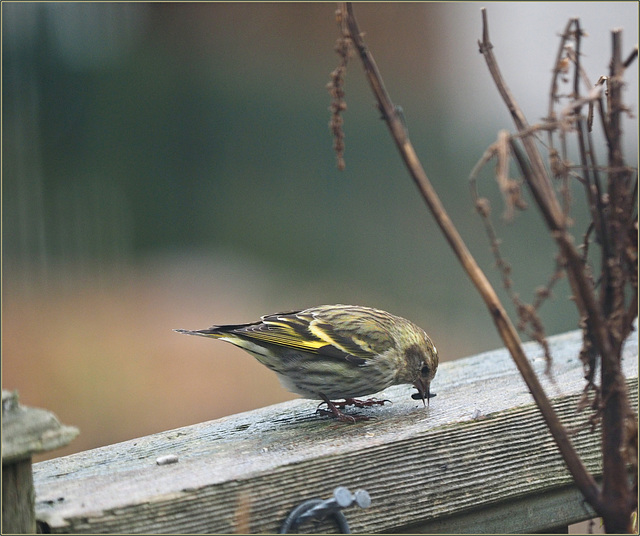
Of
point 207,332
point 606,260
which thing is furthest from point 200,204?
point 606,260

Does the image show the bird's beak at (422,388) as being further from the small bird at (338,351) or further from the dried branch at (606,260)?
the dried branch at (606,260)

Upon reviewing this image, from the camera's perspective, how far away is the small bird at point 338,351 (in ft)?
8.66

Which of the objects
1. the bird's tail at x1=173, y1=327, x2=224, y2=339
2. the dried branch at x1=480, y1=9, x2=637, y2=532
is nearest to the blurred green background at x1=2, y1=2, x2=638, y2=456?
the bird's tail at x1=173, y1=327, x2=224, y2=339

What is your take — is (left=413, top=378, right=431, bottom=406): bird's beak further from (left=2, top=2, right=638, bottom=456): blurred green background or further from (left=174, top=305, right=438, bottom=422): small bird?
(left=2, top=2, right=638, bottom=456): blurred green background

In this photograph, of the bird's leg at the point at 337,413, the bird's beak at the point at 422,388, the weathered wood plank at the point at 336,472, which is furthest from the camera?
the bird's beak at the point at 422,388

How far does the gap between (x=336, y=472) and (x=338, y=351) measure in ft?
2.91

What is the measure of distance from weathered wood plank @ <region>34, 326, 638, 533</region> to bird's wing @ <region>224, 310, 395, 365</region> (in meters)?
0.37

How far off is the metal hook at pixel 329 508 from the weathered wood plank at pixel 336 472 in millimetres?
20

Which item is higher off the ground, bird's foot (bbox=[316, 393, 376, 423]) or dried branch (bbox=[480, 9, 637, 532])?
dried branch (bbox=[480, 9, 637, 532])

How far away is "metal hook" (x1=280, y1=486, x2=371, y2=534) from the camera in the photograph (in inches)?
67.1

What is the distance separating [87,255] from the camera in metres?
6.97

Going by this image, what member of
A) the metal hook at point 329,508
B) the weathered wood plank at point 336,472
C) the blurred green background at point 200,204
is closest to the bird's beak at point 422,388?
the weathered wood plank at point 336,472

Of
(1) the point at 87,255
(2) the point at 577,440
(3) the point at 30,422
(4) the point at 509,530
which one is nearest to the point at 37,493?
(3) the point at 30,422

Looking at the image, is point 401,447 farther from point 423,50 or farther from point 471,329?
point 423,50
